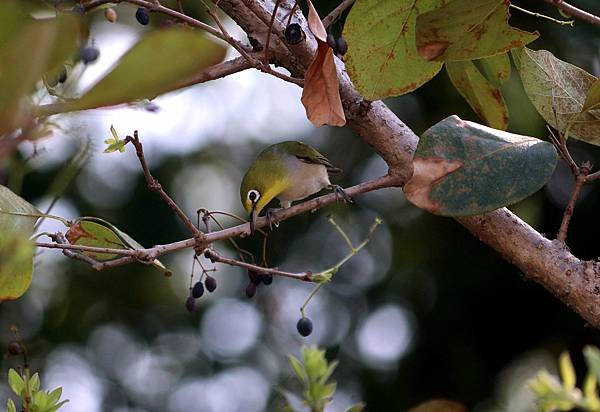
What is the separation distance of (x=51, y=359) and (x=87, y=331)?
14 centimetres

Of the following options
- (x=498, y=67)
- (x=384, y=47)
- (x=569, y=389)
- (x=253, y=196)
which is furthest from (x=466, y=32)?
(x=253, y=196)

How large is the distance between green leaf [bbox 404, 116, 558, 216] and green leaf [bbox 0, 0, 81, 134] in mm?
419

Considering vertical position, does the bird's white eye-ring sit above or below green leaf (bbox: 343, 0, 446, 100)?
below

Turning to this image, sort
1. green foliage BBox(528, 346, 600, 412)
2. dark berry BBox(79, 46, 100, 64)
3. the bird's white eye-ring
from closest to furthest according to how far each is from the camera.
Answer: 1. green foliage BBox(528, 346, 600, 412)
2. dark berry BBox(79, 46, 100, 64)
3. the bird's white eye-ring

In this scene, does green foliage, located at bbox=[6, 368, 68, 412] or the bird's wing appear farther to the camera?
the bird's wing

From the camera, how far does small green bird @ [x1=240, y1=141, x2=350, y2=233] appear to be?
192cm

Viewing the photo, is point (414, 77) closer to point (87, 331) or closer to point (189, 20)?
point (189, 20)

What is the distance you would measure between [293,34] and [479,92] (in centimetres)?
25

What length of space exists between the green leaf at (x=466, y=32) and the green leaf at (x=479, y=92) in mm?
134

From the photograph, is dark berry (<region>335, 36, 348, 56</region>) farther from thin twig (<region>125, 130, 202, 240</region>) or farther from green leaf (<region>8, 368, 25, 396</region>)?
green leaf (<region>8, 368, 25, 396</region>)

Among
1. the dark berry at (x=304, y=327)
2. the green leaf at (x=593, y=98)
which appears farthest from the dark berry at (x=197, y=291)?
the green leaf at (x=593, y=98)

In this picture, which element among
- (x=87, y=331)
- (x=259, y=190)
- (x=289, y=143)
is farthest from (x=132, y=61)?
(x=87, y=331)

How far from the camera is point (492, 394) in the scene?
8.21 ft

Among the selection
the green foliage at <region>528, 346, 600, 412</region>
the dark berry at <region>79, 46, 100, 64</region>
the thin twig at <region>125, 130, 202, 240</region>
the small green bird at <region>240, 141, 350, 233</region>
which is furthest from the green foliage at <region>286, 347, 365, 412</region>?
the small green bird at <region>240, 141, 350, 233</region>
